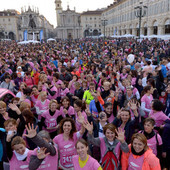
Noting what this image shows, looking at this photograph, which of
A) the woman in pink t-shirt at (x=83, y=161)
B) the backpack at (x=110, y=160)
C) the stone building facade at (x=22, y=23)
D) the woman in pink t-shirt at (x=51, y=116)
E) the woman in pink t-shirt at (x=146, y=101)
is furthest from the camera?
the stone building facade at (x=22, y=23)

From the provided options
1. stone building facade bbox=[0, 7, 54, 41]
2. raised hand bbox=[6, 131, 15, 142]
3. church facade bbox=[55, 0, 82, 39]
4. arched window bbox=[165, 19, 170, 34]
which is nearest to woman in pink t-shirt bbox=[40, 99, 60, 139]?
raised hand bbox=[6, 131, 15, 142]

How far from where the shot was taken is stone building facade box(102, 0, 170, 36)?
34125 mm

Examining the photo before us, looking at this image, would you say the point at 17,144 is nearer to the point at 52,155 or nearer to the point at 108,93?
the point at 52,155

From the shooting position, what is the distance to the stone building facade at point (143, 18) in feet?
112

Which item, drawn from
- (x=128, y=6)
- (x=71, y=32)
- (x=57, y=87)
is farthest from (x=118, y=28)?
(x=57, y=87)

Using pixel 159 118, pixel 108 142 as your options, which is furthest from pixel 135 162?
pixel 159 118

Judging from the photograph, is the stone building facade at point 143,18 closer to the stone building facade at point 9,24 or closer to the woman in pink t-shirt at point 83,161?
the woman in pink t-shirt at point 83,161

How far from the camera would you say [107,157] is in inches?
105

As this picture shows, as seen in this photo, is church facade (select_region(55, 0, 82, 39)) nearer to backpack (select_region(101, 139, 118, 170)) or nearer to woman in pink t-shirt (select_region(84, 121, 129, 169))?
woman in pink t-shirt (select_region(84, 121, 129, 169))

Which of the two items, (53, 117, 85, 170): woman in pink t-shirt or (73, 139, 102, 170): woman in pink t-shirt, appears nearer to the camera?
(73, 139, 102, 170): woman in pink t-shirt

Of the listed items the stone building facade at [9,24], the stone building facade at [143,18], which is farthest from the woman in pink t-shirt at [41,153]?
the stone building facade at [9,24]

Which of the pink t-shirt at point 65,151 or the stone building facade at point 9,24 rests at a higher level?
the stone building facade at point 9,24

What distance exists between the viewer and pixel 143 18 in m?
42.7

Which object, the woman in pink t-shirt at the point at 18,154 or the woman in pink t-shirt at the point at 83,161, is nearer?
the woman in pink t-shirt at the point at 83,161
